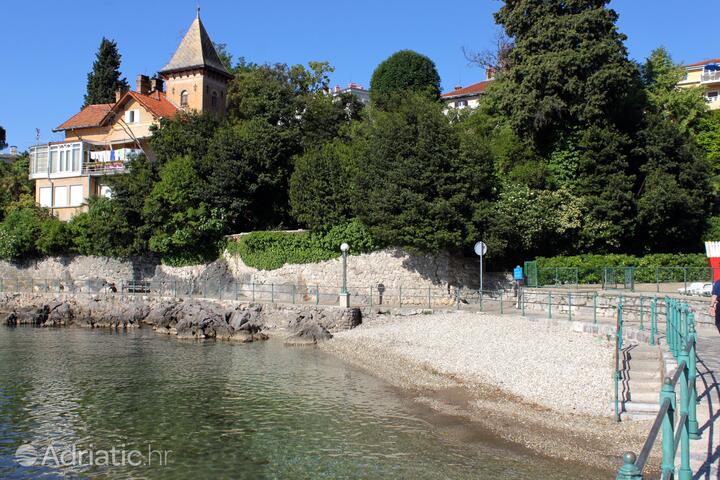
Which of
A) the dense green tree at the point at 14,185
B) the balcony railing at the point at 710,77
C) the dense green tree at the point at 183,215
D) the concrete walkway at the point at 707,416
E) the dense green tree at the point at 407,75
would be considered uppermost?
the balcony railing at the point at 710,77

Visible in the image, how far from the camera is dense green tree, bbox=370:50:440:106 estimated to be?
4809 cm

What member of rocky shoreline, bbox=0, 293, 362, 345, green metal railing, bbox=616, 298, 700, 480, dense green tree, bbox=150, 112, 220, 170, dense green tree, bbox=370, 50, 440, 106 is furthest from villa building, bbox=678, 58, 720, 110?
green metal railing, bbox=616, 298, 700, 480

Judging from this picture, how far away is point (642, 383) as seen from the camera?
1355 cm

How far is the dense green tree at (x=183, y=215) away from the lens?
37500 millimetres

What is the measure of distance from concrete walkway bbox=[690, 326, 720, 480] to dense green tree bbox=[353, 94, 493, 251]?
15982 mm

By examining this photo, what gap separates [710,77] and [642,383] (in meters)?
59.2

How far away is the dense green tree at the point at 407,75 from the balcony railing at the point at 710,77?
A: 3111 centimetres

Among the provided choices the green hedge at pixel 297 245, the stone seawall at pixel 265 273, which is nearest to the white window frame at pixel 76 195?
the stone seawall at pixel 265 273

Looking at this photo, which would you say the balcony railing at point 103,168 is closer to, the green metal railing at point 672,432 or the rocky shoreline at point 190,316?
the rocky shoreline at point 190,316

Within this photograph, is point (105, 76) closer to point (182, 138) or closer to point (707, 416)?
point (182, 138)

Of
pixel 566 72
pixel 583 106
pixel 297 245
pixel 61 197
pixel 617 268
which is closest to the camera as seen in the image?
pixel 617 268

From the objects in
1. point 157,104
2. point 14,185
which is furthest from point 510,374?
point 14,185

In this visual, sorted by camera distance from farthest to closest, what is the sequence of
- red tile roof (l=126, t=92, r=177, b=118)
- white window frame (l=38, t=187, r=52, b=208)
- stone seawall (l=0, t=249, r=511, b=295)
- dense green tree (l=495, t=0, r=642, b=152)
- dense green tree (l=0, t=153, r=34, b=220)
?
dense green tree (l=0, t=153, r=34, b=220) < white window frame (l=38, t=187, r=52, b=208) < red tile roof (l=126, t=92, r=177, b=118) < stone seawall (l=0, t=249, r=511, b=295) < dense green tree (l=495, t=0, r=642, b=152)

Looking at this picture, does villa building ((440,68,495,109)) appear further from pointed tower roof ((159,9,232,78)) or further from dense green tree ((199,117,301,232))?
dense green tree ((199,117,301,232))
